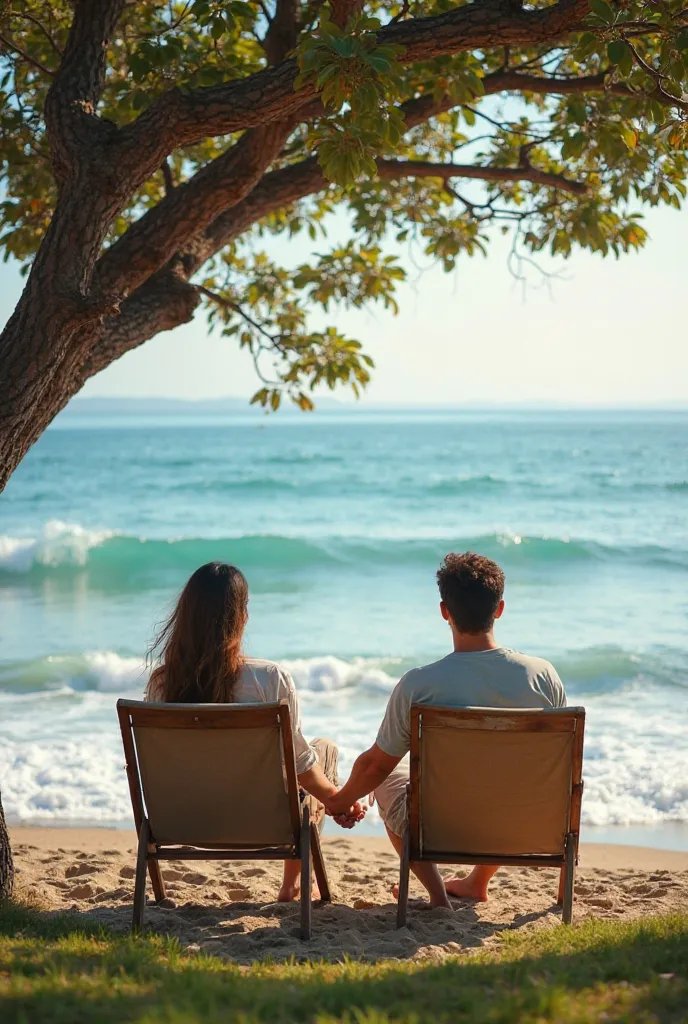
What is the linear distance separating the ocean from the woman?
290 centimetres

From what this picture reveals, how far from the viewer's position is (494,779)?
11.9 ft

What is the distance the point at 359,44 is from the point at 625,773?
5229mm

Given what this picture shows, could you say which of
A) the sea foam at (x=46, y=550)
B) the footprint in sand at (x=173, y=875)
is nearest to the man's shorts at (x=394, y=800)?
the footprint in sand at (x=173, y=875)

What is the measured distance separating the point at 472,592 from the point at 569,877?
1111 mm

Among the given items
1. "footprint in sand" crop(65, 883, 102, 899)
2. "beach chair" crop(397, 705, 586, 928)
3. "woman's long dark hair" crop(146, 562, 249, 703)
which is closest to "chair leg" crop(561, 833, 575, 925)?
"beach chair" crop(397, 705, 586, 928)

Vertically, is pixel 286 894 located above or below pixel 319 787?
below

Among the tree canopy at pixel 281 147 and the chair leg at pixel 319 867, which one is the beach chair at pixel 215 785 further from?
the tree canopy at pixel 281 147

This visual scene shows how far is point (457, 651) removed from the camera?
3.78 metres

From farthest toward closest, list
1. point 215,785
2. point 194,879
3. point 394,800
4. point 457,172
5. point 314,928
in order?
point 457,172
point 194,879
point 394,800
point 314,928
point 215,785

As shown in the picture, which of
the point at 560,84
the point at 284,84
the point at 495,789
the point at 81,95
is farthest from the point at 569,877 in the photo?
the point at 560,84

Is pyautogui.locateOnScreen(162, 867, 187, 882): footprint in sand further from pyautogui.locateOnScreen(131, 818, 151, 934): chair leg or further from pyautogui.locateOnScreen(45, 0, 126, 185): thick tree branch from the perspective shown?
pyautogui.locateOnScreen(45, 0, 126, 185): thick tree branch

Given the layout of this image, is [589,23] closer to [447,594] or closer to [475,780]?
[447,594]

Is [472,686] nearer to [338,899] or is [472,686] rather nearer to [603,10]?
[338,899]

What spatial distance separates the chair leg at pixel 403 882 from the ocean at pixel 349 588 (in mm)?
2668
